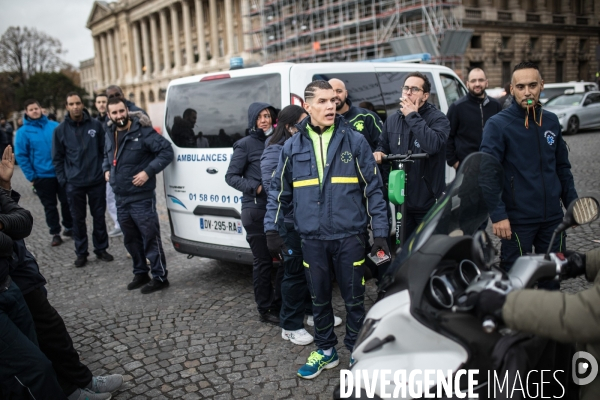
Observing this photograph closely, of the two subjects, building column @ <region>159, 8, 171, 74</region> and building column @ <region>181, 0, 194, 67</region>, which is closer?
building column @ <region>181, 0, 194, 67</region>

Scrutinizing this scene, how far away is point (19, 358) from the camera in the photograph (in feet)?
7.88

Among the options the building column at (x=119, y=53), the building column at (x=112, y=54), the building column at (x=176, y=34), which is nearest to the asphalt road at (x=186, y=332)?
the building column at (x=176, y=34)

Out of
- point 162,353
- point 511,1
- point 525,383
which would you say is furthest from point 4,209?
point 511,1

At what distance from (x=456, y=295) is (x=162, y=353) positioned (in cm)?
267

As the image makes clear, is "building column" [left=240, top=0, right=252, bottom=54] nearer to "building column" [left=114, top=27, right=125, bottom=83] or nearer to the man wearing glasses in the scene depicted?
"building column" [left=114, top=27, right=125, bottom=83]

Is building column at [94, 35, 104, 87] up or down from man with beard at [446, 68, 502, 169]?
up

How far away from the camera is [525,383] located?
1666mm

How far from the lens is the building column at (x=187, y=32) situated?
67.4 metres

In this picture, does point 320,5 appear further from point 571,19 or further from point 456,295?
point 456,295

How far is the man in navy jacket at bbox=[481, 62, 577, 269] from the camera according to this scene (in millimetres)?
3158

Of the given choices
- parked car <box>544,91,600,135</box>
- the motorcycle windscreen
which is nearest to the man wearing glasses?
the motorcycle windscreen

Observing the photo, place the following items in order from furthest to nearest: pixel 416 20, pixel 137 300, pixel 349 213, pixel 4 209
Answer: pixel 416 20 < pixel 137 300 < pixel 349 213 < pixel 4 209

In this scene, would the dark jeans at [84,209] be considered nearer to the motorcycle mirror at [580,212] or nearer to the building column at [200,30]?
the motorcycle mirror at [580,212]

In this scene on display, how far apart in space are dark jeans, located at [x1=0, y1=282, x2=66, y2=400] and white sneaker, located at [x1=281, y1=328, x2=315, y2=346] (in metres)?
1.62
